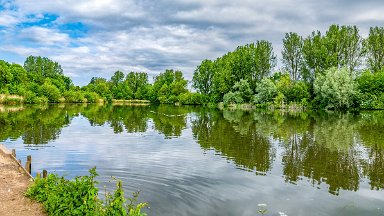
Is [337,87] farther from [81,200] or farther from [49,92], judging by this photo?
[49,92]

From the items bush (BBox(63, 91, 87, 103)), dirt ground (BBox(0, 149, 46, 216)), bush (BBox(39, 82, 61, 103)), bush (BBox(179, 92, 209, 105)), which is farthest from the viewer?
bush (BBox(179, 92, 209, 105))

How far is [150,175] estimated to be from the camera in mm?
15680

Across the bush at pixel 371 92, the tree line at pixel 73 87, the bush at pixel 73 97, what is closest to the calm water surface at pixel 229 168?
the bush at pixel 371 92

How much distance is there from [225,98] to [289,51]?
2232 centimetres

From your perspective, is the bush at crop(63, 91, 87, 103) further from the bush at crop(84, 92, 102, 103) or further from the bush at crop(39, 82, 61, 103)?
the bush at crop(84, 92, 102, 103)

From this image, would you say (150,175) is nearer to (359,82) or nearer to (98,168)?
(98,168)

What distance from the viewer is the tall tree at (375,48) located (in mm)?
87438

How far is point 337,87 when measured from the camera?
76.4 meters

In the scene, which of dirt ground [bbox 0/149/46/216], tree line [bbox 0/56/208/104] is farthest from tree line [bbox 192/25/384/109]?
dirt ground [bbox 0/149/46/216]

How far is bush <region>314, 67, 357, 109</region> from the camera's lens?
77.0 meters

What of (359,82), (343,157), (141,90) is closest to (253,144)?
(343,157)

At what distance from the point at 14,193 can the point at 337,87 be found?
250 ft

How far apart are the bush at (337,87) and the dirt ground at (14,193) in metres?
73.7

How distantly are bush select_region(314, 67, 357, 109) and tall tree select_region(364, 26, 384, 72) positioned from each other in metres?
12.5
